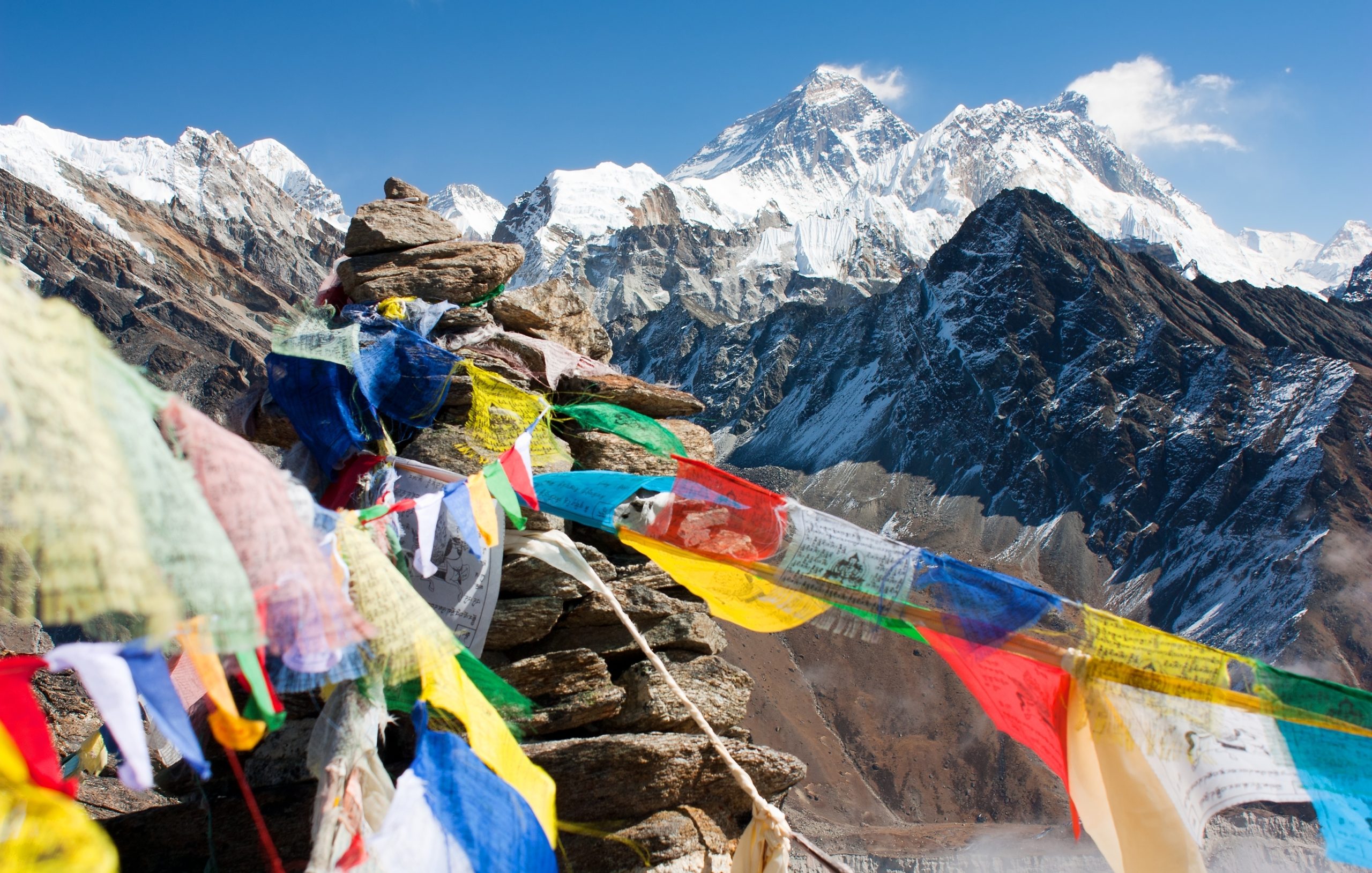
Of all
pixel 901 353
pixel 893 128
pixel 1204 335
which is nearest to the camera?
pixel 1204 335

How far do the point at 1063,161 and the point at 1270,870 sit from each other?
168995 millimetres

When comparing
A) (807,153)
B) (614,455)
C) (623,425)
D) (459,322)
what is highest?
(807,153)

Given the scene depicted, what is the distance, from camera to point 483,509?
3.29 meters

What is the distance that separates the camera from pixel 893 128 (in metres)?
188

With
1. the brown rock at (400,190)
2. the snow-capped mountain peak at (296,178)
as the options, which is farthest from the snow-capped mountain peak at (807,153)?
the brown rock at (400,190)

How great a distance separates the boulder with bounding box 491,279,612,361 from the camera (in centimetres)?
712

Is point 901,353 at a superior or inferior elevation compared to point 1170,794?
superior

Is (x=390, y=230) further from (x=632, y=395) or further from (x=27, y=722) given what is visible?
(x=27, y=722)

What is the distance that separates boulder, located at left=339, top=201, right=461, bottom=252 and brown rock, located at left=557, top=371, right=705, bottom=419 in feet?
8.16

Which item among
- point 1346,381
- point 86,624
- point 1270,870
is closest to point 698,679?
point 86,624

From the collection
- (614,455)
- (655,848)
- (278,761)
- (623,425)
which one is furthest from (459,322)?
(655,848)

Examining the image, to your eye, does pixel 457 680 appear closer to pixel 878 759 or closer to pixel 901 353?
pixel 878 759

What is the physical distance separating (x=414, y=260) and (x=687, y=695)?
4875 mm

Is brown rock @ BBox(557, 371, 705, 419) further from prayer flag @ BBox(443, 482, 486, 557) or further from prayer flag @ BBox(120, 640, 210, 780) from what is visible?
prayer flag @ BBox(120, 640, 210, 780)
